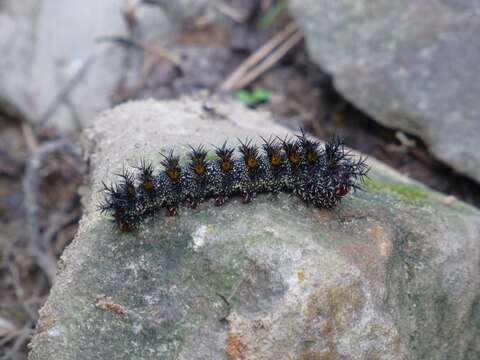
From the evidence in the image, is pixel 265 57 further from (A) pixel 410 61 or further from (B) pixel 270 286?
A: (B) pixel 270 286

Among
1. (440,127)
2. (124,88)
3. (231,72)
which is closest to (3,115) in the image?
(124,88)

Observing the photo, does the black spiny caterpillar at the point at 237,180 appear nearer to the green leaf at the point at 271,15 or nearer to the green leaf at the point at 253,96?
the green leaf at the point at 253,96

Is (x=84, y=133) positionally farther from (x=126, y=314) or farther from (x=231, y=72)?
(x=231, y=72)

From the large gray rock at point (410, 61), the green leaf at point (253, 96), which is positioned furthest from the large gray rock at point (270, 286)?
the green leaf at point (253, 96)

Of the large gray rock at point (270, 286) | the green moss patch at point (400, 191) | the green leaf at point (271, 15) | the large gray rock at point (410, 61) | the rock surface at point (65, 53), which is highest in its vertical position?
the green leaf at point (271, 15)

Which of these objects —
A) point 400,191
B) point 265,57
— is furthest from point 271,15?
point 400,191
